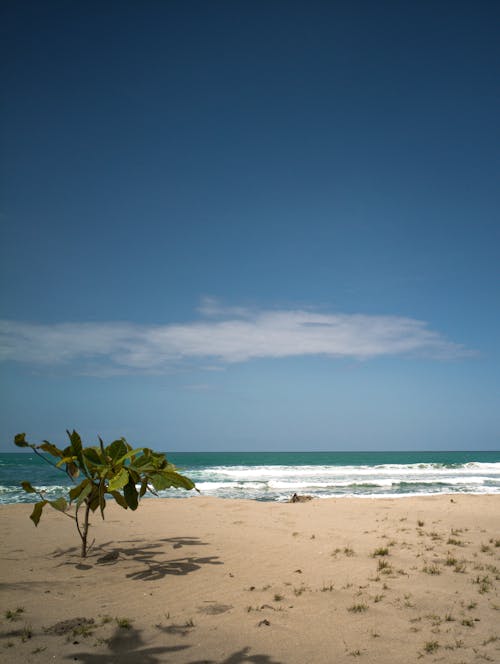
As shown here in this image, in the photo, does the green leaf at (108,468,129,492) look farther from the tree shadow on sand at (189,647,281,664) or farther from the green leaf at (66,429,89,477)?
the tree shadow on sand at (189,647,281,664)

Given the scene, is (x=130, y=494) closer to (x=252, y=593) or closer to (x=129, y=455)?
(x=129, y=455)

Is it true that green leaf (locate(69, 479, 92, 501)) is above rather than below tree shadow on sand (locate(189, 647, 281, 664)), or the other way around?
above

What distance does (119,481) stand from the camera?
528 centimetres

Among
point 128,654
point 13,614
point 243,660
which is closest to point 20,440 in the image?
point 13,614

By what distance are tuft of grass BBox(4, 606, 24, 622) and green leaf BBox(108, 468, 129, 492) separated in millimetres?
1514

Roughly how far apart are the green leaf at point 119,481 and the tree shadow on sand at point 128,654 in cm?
153

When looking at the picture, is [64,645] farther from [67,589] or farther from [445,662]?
[445,662]

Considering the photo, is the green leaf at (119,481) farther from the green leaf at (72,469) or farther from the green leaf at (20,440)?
the green leaf at (20,440)

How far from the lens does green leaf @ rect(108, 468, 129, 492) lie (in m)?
5.19

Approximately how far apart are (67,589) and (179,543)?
2.89 meters

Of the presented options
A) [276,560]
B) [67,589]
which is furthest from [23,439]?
[276,560]

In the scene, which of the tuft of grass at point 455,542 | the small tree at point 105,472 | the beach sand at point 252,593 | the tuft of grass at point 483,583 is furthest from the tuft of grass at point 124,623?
the tuft of grass at point 455,542

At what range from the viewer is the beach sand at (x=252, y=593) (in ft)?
13.1

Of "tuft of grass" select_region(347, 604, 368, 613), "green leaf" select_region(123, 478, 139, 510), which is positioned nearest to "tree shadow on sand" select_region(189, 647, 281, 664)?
"tuft of grass" select_region(347, 604, 368, 613)
